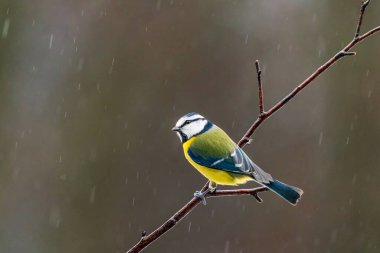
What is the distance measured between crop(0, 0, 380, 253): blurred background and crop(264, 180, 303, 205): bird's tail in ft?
20.8

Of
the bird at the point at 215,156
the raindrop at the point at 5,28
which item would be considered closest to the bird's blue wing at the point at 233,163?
the bird at the point at 215,156

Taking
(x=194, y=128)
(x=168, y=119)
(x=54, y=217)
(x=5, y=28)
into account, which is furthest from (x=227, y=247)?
(x=194, y=128)

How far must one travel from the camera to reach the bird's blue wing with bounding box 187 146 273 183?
1653 mm

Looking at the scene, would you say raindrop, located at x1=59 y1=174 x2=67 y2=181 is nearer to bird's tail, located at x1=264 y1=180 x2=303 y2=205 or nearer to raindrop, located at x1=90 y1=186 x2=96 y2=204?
raindrop, located at x1=90 y1=186 x2=96 y2=204

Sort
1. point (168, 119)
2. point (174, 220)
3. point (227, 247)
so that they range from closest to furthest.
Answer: point (174, 220) < point (227, 247) < point (168, 119)

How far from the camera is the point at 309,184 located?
27.3ft

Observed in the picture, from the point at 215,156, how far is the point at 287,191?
0.43m

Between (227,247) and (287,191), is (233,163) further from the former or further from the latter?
(227,247)

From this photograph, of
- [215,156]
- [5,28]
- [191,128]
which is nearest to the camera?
[215,156]

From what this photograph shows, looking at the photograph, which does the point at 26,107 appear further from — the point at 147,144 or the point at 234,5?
the point at 234,5

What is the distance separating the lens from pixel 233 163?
5.56 feet

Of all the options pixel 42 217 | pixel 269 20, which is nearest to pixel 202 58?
pixel 269 20

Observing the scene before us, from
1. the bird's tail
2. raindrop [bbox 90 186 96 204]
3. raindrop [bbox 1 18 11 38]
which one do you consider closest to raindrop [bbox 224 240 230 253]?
raindrop [bbox 90 186 96 204]

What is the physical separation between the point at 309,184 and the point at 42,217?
3414 mm
